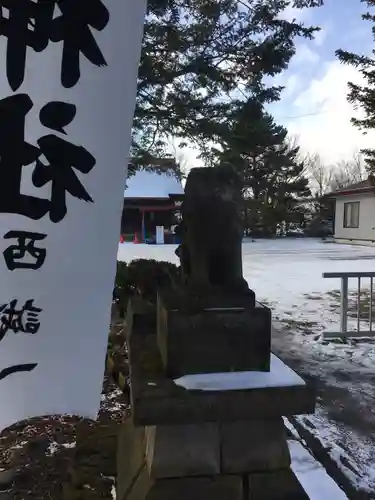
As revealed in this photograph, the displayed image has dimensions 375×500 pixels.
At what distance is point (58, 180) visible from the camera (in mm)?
1855

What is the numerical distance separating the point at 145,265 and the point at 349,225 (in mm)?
17933

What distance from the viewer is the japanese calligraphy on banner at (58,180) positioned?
180 centimetres

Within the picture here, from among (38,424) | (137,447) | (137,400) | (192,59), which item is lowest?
(38,424)

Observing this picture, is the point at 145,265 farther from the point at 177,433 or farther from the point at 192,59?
the point at 177,433

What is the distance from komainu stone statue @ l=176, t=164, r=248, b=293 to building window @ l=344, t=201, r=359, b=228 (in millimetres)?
21035

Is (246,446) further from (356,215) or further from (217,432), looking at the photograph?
(356,215)

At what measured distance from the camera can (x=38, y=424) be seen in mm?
3762

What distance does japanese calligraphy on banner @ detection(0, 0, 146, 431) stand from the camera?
5.90 ft

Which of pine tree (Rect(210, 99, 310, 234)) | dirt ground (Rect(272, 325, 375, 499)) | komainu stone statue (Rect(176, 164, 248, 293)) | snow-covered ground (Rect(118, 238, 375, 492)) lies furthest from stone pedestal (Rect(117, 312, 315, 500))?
pine tree (Rect(210, 99, 310, 234))

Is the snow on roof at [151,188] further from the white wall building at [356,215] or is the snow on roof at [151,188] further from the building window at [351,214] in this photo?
the building window at [351,214]

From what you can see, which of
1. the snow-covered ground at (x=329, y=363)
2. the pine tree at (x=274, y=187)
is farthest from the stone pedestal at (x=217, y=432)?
the pine tree at (x=274, y=187)

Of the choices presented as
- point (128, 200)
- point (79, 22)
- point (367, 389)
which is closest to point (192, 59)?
point (79, 22)

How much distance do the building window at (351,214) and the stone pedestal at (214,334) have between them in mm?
21092

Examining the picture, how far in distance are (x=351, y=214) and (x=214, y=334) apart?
2190 centimetres
